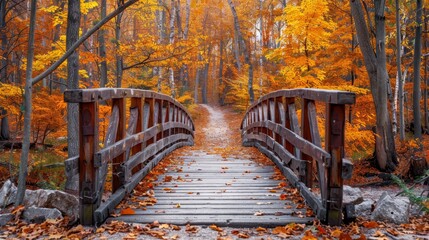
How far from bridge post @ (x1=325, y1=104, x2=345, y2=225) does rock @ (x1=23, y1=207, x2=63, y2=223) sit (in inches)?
121

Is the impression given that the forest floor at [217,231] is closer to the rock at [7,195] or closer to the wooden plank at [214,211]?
the wooden plank at [214,211]

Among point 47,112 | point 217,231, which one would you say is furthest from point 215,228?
point 47,112

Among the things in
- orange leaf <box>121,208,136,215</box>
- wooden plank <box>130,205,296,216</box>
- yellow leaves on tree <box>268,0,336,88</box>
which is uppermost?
yellow leaves on tree <box>268,0,336,88</box>

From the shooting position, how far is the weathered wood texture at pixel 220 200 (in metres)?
4.46

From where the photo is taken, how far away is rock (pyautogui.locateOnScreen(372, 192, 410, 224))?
4.62 metres

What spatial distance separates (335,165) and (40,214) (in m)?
3.42

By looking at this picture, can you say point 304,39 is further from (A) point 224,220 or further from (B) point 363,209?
(A) point 224,220

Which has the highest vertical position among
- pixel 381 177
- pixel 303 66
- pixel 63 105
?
pixel 303 66

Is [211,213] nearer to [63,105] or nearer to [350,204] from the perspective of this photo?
[350,204]

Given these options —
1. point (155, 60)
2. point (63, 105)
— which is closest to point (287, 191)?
point (63, 105)

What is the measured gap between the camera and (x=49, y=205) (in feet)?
16.3

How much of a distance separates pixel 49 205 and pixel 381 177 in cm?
702

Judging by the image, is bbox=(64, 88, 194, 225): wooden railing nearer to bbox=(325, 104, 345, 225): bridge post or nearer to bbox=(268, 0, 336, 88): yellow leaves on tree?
bbox=(325, 104, 345, 225): bridge post

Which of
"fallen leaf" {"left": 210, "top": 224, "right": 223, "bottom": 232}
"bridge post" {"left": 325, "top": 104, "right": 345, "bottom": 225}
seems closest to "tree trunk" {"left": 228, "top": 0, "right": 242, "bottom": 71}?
"bridge post" {"left": 325, "top": 104, "right": 345, "bottom": 225}
